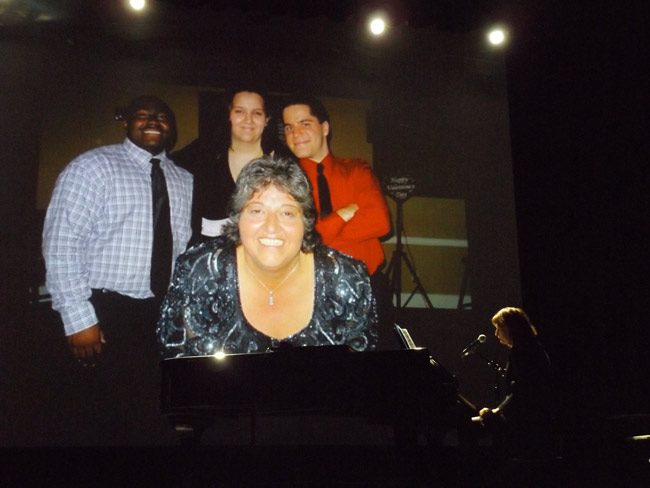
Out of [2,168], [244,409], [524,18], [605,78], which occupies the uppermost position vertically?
[524,18]

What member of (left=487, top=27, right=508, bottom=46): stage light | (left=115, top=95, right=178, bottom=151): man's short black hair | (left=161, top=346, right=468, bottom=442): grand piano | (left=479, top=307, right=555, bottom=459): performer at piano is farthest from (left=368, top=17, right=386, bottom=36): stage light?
(left=161, top=346, right=468, bottom=442): grand piano

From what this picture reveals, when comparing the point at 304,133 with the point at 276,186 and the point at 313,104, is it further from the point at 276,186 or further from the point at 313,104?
the point at 276,186

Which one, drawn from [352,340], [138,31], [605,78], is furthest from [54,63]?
[605,78]

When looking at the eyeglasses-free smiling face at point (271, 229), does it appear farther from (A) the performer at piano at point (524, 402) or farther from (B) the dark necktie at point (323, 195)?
(A) the performer at piano at point (524, 402)

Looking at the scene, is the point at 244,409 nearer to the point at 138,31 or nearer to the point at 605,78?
the point at 138,31

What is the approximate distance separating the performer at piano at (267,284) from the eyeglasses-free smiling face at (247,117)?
0.70 feet

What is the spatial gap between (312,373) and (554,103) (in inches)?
152

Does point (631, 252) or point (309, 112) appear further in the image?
point (631, 252)

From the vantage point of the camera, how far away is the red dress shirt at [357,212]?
502 cm

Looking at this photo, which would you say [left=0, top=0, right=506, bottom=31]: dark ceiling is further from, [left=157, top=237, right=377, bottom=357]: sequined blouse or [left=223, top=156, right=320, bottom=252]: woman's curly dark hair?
[left=157, top=237, right=377, bottom=357]: sequined blouse

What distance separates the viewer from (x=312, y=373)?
11.3ft

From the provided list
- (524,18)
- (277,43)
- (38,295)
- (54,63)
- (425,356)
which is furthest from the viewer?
(524,18)

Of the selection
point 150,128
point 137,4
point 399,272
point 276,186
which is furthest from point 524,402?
point 137,4

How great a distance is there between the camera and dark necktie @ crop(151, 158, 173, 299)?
15.6ft
